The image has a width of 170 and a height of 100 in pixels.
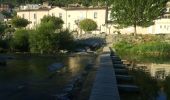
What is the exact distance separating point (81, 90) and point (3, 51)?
129ft

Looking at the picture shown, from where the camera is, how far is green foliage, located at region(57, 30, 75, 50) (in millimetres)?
61656

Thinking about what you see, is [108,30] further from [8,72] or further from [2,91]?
[2,91]

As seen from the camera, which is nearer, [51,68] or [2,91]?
[2,91]

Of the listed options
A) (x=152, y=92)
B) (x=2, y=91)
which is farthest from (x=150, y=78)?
(x=2, y=91)

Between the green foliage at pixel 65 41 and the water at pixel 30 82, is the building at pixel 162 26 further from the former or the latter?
the water at pixel 30 82

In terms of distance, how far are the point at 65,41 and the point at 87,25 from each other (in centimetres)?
2882

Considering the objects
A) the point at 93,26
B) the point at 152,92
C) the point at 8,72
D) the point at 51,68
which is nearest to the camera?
the point at 152,92

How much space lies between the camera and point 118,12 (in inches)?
3150

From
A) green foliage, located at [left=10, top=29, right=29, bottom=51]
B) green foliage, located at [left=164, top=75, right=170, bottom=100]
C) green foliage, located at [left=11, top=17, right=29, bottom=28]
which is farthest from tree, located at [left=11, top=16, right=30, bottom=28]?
green foliage, located at [left=164, top=75, right=170, bottom=100]

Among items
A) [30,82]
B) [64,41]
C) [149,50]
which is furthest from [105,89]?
[64,41]

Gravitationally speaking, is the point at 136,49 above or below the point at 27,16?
below

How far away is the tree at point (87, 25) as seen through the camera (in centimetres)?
9063

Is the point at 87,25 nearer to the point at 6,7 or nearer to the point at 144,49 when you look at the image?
the point at 144,49

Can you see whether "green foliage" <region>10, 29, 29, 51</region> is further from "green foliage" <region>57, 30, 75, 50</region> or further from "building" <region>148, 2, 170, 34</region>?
"building" <region>148, 2, 170, 34</region>
